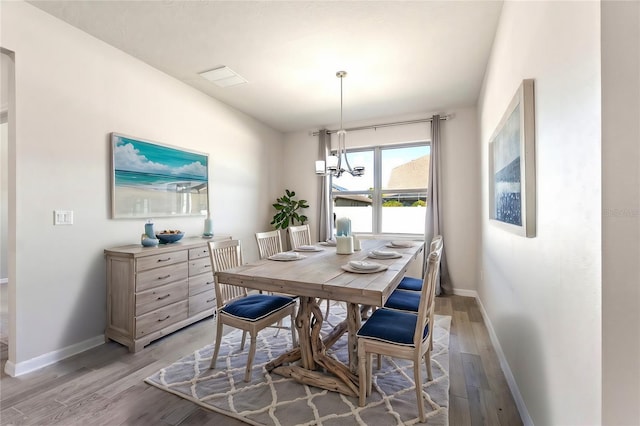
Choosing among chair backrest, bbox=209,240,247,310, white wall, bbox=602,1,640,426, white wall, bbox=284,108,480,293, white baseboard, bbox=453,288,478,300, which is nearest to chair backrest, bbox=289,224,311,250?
Answer: chair backrest, bbox=209,240,247,310

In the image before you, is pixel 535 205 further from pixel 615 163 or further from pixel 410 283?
pixel 410 283

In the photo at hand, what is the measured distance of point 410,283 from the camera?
2648 mm

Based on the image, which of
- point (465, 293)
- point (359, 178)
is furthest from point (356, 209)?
point (465, 293)

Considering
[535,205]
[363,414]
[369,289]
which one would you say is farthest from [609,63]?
[363,414]

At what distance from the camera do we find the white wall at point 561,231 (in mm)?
864

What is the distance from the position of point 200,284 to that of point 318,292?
6.56 ft

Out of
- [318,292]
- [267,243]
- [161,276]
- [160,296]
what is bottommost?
[160,296]

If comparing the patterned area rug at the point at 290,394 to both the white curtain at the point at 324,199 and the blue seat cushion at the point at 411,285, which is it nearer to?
the blue seat cushion at the point at 411,285

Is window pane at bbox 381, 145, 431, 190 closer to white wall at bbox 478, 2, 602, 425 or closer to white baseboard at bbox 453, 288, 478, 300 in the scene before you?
white baseboard at bbox 453, 288, 478, 300

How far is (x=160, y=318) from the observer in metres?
2.63

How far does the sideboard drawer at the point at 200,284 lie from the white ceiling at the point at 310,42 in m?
2.30

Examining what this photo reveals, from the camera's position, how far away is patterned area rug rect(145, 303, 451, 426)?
5.34ft

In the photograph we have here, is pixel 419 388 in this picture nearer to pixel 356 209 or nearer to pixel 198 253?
pixel 198 253

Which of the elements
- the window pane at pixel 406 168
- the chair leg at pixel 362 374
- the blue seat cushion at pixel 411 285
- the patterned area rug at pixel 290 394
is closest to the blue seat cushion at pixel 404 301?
the blue seat cushion at pixel 411 285
